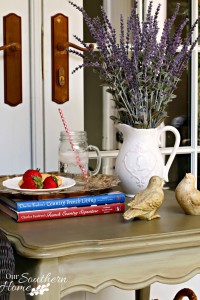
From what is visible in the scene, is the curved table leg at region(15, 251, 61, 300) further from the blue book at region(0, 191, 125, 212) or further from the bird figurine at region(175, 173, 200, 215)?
the bird figurine at region(175, 173, 200, 215)

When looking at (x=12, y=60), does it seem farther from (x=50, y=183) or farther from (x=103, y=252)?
(x=103, y=252)

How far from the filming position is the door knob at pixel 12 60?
6.22 feet

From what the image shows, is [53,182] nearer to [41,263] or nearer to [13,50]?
[41,263]

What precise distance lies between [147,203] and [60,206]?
0.19 m

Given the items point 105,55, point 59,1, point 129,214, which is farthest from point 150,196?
point 59,1

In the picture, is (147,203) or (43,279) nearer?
(43,279)

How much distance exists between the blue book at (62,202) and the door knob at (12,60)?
59 cm

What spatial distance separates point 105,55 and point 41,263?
621 millimetres

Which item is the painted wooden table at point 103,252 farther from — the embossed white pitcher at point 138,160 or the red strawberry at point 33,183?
the embossed white pitcher at point 138,160

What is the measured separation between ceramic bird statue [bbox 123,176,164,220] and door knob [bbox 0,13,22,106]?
746 mm

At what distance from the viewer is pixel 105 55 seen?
1.51 meters

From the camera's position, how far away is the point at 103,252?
114 centimetres

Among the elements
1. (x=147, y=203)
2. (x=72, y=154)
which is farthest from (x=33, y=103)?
(x=147, y=203)

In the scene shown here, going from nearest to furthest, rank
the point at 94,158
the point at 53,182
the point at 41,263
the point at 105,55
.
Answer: the point at 41,263
the point at 53,182
the point at 105,55
the point at 94,158
